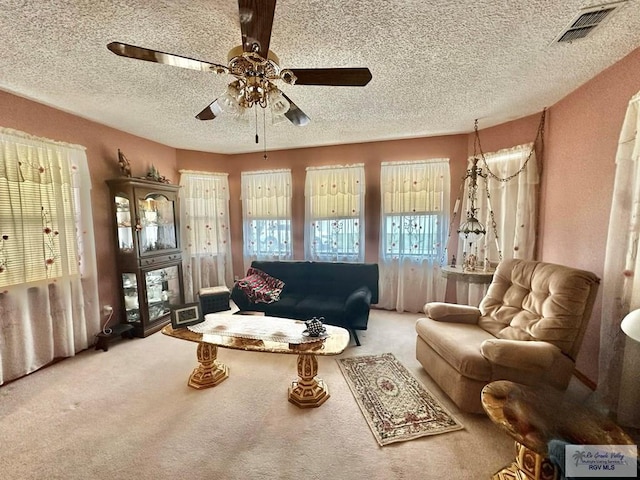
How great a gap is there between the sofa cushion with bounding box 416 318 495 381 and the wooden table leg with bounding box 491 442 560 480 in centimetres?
51

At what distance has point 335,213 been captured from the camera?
4.14 metres

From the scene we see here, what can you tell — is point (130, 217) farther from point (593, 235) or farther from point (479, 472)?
point (593, 235)

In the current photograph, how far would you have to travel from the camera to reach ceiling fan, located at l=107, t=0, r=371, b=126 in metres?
1.21

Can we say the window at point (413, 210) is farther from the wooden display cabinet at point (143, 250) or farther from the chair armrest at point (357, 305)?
the wooden display cabinet at point (143, 250)

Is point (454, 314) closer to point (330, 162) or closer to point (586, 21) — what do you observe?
point (586, 21)

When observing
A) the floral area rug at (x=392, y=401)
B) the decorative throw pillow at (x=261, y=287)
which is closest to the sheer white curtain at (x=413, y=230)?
the floral area rug at (x=392, y=401)

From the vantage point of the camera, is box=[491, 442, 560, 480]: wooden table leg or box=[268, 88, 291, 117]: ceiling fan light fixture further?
box=[268, 88, 291, 117]: ceiling fan light fixture

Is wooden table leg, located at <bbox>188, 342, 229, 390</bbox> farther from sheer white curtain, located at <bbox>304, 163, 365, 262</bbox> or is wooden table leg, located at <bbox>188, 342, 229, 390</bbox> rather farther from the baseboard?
the baseboard

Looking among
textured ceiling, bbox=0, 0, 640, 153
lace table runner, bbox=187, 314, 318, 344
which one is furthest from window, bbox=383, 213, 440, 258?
lace table runner, bbox=187, 314, 318, 344

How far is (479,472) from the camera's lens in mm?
1488

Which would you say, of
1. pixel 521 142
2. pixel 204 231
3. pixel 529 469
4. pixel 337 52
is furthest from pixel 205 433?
pixel 521 142

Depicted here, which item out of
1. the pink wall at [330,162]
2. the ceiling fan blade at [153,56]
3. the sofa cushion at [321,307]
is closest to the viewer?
the ceiling fan blade at [153,56]

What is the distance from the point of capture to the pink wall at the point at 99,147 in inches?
95.8

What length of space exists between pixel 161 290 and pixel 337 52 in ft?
11.3
